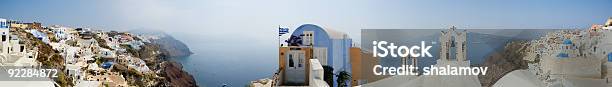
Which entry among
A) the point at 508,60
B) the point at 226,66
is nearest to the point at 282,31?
the point at 226,66

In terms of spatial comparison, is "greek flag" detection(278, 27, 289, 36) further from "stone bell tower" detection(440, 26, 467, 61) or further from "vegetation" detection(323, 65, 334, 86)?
"stone bell tower" detection(440, 26, 467, 61)

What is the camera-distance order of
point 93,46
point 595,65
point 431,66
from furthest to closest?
point 93,46, point 431,66, point 595,65

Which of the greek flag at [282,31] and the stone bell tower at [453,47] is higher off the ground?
the greek flag at [282,31]

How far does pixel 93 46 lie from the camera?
5.64m

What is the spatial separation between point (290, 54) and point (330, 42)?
426 millimetres

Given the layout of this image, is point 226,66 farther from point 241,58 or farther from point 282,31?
point 282,31

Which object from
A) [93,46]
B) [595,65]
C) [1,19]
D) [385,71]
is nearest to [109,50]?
[93,46]

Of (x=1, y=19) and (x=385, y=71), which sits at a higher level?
(x=1, y=19)

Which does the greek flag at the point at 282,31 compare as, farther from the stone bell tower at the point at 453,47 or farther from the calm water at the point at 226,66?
the stone bell tower at the point at 453,47

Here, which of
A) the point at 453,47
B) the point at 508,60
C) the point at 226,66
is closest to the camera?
the point at 453,47

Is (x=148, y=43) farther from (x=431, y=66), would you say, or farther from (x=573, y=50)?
(x=573, y=50)

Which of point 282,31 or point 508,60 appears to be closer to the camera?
point 282,31

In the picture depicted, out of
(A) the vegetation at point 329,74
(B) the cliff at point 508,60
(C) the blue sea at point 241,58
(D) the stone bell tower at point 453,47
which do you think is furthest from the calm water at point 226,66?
(B) the cliff at point 508,60

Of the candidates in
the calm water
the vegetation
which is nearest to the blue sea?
the calm water
